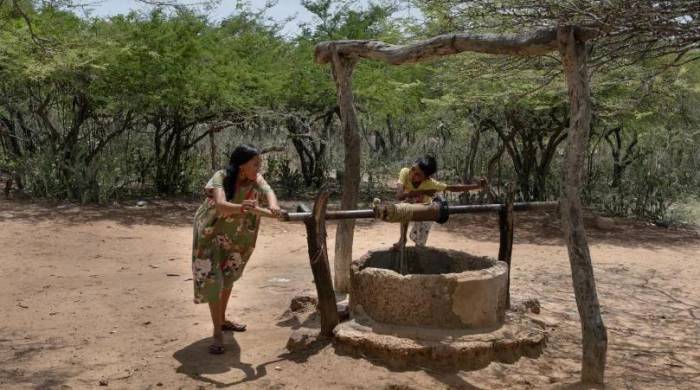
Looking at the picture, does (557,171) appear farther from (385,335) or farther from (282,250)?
(385,335)

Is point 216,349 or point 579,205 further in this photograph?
point 216,349

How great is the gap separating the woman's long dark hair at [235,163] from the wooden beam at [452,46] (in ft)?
4.89

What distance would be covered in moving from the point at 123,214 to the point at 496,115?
6633 millimetres

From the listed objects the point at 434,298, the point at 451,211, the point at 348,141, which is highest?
the point at 348,141

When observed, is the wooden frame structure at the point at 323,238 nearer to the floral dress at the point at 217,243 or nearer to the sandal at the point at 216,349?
the floral dress at the point at 217,243

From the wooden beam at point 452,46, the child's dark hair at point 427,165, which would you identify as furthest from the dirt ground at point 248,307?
the wooden beam at point 452,46

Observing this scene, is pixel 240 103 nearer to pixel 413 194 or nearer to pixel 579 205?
pixel 413 194

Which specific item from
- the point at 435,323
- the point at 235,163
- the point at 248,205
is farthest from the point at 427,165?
the point at 248,205

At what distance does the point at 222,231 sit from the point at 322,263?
27.0 inches

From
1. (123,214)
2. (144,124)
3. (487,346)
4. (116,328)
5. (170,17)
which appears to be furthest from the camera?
(144,124)

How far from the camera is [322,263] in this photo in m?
4.35

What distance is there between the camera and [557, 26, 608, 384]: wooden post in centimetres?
359

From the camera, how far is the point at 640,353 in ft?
15.1

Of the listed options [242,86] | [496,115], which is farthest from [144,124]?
[496,115]
